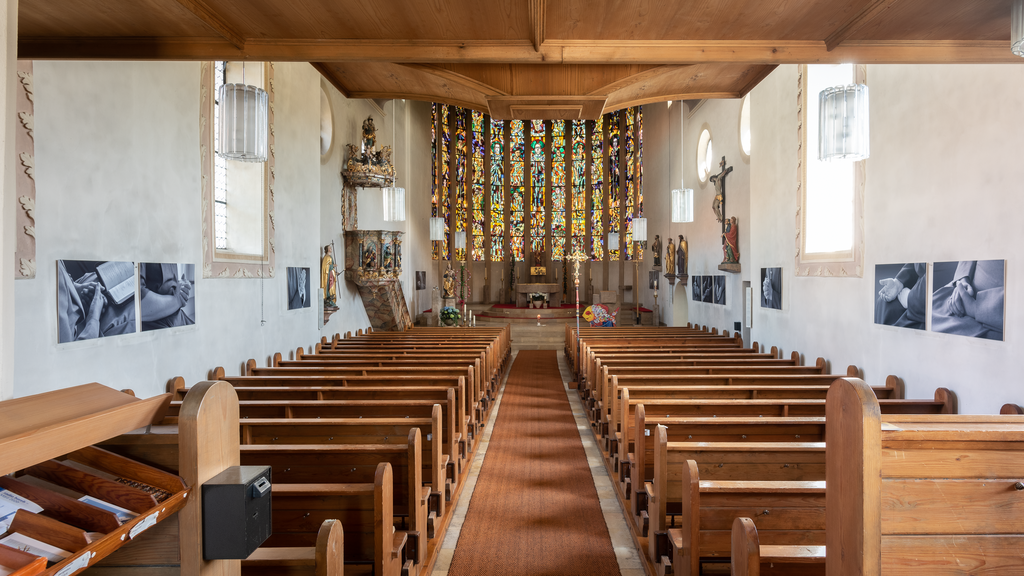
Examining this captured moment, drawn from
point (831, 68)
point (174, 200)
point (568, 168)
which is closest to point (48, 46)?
point (174, 200)

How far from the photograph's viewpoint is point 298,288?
302 inches

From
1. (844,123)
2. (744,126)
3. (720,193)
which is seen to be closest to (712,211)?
(720,193)

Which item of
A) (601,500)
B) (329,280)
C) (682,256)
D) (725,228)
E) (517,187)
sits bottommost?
(601,500)

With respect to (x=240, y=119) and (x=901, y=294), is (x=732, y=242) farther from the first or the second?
(x=240, y=119)

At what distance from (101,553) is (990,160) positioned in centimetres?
505

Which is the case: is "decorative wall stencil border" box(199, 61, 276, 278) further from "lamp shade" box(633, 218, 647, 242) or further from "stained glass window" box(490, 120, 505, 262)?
"stained glass window" box(490, 120, 505, 262)

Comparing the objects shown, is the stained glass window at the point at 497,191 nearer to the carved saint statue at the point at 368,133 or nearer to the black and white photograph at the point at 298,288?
the carved saint statue at the point at 368,133

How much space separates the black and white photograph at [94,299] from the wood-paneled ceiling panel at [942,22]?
15.9 ft

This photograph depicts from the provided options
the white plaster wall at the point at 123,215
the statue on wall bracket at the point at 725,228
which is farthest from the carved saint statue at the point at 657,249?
the white plaster wall at the point at 123,215

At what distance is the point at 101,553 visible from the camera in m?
1.05

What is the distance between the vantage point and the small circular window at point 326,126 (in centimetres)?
973

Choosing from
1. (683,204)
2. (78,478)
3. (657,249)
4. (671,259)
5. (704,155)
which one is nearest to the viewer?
(78,478)

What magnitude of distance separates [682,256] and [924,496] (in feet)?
37.8

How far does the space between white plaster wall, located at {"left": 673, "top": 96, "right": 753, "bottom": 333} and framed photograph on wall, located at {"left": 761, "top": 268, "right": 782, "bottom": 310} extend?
0.58 metres
